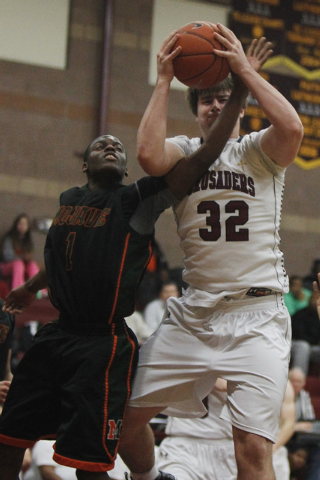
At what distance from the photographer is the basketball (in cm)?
346

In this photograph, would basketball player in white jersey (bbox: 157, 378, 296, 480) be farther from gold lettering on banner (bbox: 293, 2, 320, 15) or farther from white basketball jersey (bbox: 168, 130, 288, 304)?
gold lettering on banner (bbox: 293, 2, 320, 15)

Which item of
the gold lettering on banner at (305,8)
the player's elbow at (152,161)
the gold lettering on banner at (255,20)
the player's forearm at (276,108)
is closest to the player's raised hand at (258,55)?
the player's forearm at (276,108)

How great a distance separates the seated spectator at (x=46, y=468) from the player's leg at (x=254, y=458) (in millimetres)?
2349

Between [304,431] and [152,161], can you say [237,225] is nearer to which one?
[152,161]

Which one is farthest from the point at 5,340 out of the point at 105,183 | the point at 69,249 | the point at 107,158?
the point at 107,158

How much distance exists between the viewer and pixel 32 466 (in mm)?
5344

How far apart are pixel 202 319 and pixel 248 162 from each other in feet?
2.94

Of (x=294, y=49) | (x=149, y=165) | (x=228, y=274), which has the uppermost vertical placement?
(x=294, y=49)

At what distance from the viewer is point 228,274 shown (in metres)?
3.48

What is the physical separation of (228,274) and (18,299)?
151 cm

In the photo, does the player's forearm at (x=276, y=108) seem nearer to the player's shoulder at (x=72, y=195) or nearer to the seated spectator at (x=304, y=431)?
the player's shoulder at (x=72, y=195)

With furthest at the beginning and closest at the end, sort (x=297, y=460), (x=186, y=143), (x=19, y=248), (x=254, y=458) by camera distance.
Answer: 1. (x=19, y=248)
2. (x=297, y=460)
3. (x=186, y=143)
4. (x=254, y=458)

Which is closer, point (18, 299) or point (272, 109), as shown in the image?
point (272, 109)

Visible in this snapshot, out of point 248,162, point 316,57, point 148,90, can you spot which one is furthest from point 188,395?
point 316,57
